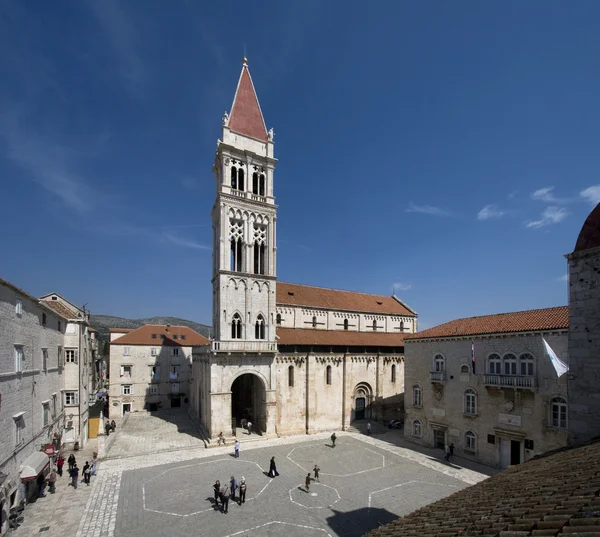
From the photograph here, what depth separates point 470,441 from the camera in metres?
24.1

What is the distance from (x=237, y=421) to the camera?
34.7m

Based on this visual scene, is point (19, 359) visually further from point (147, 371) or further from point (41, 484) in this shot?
point (147, 371)

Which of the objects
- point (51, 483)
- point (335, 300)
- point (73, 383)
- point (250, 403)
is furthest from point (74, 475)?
point (335, 300)

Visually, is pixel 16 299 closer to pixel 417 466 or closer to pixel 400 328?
pixel 417 466

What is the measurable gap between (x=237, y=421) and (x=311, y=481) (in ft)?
52.1

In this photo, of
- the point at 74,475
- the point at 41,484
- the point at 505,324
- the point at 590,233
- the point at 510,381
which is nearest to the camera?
the point at 590,233

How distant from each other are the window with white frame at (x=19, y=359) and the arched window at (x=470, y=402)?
2648 cm

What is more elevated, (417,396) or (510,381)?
(510,381)

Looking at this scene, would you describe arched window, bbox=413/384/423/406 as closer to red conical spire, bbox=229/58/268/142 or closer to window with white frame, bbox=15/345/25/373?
window with white frame, bbox=15/345/25/373

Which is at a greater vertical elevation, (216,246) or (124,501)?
(216,246)

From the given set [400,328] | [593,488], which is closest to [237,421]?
[400,328]

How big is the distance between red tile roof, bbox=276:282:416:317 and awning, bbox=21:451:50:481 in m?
22.2

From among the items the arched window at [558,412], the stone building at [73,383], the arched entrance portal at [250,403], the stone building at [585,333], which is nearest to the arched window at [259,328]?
the arched entrance portal at [250,403]

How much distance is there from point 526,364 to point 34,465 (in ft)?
90.2
